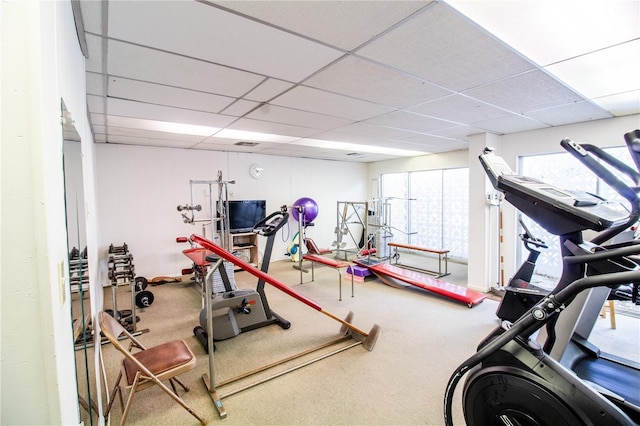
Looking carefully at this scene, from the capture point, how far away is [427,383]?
2459 millimetres

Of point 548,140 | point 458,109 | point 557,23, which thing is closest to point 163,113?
point 458,109

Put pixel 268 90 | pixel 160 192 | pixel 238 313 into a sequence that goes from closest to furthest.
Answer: pixel 268 90
pixel 238 313
pixel 160 192

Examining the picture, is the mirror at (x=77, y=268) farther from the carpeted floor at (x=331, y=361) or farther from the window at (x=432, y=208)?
the window at (x=432, y=208)

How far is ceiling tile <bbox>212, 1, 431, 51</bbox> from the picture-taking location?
1452 millimetres

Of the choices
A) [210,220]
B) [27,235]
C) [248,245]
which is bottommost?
[248,245]

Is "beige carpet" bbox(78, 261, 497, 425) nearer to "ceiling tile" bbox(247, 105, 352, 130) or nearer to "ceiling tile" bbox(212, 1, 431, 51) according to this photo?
"ceiling tile" bbox(212, 1, 431, 51)

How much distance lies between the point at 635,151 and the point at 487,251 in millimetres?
3617

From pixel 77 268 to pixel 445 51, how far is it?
2455 millimetres

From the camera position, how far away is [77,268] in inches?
53.3

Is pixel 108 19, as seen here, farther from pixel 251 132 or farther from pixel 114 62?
pixel 251 132

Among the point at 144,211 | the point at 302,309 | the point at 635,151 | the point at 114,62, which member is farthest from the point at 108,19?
the point at 144,211

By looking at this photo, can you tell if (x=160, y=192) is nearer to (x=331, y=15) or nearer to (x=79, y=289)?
(x=79, y=289)

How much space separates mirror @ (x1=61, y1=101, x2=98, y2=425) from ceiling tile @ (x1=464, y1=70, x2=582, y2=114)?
118 inches

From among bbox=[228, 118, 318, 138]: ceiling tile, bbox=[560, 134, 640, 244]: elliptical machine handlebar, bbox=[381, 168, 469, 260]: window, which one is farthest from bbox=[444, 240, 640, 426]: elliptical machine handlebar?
bbox=[381, 168, 469, 260]: window
